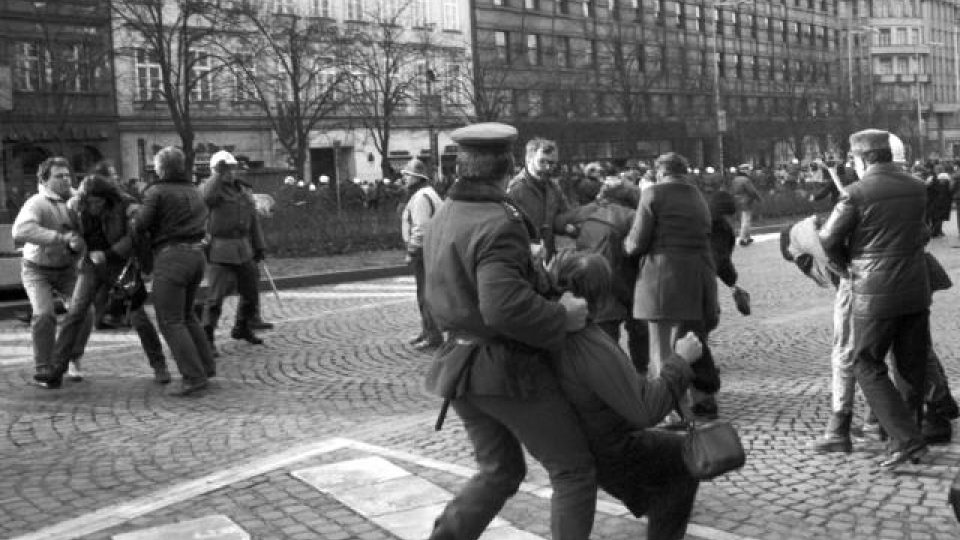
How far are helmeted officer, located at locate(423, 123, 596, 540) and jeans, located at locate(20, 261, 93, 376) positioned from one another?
5784 mm

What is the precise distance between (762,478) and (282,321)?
8409 millimetres

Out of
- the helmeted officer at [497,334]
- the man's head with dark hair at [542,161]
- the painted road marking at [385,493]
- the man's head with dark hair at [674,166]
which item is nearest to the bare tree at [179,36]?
the man's head with dark hair at [542,161]

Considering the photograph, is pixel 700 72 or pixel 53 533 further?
pixel 700 72

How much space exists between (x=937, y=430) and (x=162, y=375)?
18.7 ft

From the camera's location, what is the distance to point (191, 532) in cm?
518

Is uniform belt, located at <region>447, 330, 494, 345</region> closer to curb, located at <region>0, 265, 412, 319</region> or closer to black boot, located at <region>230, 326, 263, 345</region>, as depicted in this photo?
black boot, located at <region>230, 326, 263, 345</region>

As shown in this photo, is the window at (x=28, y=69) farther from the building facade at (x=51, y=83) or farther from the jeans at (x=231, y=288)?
the jeans at (x=231, y=288)

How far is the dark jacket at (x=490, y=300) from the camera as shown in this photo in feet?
12.6

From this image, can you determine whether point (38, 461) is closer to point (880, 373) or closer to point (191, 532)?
point (191, 532)

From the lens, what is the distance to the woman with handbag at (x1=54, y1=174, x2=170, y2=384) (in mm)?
8945

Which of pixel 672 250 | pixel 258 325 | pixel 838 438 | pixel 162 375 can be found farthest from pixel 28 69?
pixel 838 438

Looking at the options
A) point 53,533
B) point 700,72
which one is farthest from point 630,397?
point 700,72

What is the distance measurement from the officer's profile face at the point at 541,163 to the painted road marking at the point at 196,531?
11.2 ft

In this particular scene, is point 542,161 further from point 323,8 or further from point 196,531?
point 323,8
